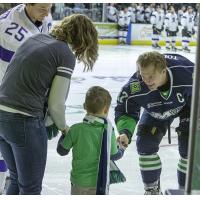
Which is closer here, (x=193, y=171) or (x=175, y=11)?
(x=193, y=171)

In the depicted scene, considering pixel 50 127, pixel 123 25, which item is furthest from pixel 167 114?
pixel 123 25

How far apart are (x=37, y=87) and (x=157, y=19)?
56.0 ft

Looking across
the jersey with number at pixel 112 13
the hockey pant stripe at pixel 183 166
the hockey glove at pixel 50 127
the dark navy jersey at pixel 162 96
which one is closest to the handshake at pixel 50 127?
the hockey glove at pixel 50 127

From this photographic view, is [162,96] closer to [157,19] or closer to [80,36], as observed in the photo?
[80,36]

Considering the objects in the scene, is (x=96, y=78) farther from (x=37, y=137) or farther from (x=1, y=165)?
(x=37, y=137)

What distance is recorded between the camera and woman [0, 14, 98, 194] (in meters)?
2.36

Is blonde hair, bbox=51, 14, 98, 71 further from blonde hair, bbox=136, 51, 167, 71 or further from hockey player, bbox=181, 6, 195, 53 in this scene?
hockey player, bbox=181, 6, 195, 53

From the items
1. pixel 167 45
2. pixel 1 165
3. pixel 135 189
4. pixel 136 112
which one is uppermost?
pixel 136 112

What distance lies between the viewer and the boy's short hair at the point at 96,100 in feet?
8.48

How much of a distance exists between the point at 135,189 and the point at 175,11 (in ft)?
56.0

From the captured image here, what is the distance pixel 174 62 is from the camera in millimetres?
3084

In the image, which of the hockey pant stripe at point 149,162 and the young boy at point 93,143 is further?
the hockey pant stripe at point 149,162

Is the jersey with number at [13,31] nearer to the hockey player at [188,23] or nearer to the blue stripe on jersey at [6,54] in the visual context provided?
the blue stripe on jersey at [6,54]
